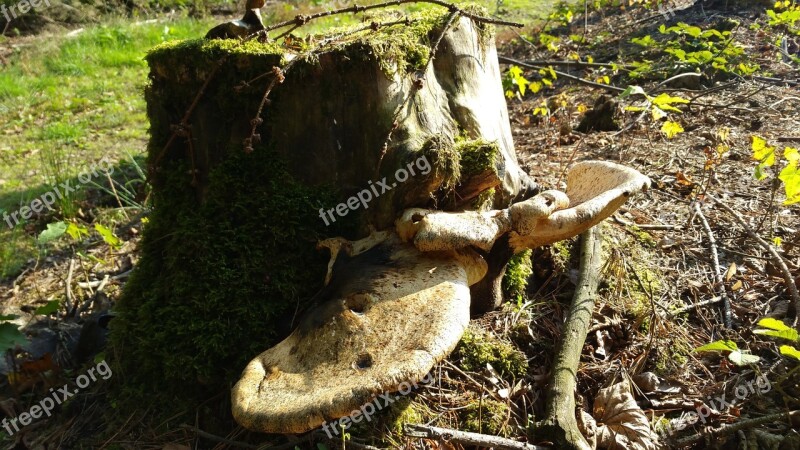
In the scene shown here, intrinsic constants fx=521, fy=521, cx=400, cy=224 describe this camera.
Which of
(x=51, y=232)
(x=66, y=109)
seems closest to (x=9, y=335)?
(x=51, y=232)

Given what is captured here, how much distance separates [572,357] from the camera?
283cm

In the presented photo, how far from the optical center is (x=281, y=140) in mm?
2898

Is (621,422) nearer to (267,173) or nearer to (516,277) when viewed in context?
(516,277)

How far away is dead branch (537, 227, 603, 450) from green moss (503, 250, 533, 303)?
0.34m

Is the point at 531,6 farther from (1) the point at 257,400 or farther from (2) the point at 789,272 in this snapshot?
(1) the point at 257,400

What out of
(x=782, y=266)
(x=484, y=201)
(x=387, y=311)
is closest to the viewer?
(x=387, y=311)

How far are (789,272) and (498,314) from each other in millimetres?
1973

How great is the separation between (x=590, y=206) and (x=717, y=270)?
1.75 m

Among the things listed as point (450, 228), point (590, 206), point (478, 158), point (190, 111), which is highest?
point (190, 111)

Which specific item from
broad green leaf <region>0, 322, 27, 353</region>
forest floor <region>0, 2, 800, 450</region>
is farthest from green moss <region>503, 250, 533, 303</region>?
broad green leaf <region>0, 322, 27, 353</region>

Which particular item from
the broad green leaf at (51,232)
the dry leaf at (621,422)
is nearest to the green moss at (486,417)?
the dry leaf at (621,422)

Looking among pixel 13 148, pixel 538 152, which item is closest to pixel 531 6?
pixel 538 152

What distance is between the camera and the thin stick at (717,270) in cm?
336

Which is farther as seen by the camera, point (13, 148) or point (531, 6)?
point (531, 6)
